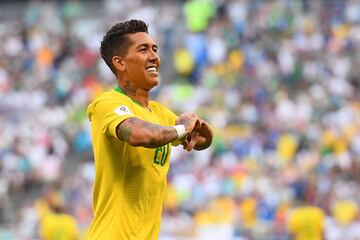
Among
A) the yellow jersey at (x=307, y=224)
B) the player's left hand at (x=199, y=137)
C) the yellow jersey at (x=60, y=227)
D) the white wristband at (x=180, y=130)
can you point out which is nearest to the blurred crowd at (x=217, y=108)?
the yellow jersey at (x=307, y=224)

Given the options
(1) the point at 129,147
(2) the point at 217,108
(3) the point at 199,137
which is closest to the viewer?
(1) the point at 129,147

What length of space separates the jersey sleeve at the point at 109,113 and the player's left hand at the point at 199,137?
0.43 metres

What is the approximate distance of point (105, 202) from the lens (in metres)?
6.36

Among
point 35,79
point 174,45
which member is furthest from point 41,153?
point 174,45

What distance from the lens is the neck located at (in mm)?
6535

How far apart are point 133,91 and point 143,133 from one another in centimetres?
67

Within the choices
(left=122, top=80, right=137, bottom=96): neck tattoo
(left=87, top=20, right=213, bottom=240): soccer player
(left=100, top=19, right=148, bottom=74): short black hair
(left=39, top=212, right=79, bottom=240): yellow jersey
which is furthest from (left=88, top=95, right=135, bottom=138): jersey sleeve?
(left=39, top=212, right=79, bottom=240): yellow jersey

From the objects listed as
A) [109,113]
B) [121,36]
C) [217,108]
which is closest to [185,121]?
[109,113]

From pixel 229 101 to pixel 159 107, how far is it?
13130 mm

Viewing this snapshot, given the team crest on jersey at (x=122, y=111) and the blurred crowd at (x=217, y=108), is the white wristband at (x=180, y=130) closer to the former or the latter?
the team crest on jersey at (x=122, y=111)

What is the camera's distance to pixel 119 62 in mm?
6512

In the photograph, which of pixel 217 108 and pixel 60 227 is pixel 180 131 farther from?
pixel 217 108

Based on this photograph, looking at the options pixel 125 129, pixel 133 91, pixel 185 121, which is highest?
pixel 133 91

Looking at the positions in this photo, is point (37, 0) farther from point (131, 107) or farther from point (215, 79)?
point (131, 107)
